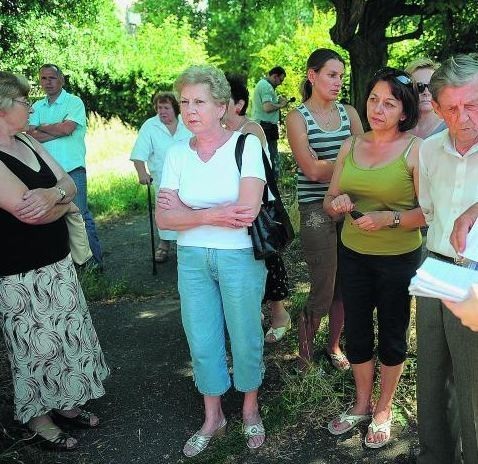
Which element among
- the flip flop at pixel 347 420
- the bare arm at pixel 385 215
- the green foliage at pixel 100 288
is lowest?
the green foliage at pixel 100 288

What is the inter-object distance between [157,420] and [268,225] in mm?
1411

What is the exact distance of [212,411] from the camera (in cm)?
308

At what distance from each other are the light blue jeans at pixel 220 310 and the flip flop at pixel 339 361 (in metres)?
0.83

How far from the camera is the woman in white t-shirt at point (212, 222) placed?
8.76ft

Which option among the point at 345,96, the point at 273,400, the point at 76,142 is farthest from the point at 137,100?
the point at 273,400

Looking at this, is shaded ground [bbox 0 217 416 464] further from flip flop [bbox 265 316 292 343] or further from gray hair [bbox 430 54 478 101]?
gray hair [bbox 430 54 478 101]

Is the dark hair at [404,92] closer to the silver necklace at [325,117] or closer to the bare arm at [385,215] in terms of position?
the bare arm at [385,215]

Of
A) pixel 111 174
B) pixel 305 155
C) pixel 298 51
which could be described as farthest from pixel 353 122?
pixel 298 51

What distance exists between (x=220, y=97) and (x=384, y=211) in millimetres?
970

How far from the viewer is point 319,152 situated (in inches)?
130

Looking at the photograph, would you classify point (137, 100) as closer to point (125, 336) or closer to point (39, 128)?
point (39, 128)

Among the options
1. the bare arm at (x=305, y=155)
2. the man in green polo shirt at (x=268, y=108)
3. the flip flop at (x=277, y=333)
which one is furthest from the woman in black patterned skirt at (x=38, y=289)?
the man in green polo shirt at (x=268, y=108)

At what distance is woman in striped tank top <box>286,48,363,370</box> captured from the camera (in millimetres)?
3254

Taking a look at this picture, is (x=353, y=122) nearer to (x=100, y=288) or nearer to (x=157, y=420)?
(x=157, y=420)
